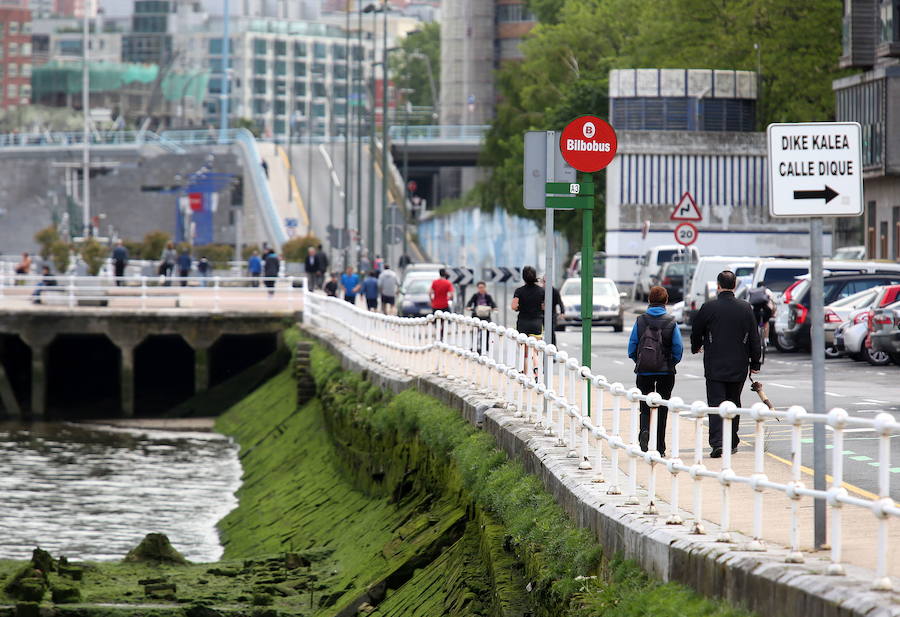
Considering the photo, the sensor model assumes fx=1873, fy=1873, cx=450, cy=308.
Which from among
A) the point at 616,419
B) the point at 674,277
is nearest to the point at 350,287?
the point at 674,277

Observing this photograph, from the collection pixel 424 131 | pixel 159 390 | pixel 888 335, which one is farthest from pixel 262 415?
pixel 424 131

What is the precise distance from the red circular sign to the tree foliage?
4990 cm

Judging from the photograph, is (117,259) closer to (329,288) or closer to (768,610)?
(329,288)

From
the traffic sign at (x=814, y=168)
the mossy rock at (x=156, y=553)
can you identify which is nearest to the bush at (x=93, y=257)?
the mossy rock at (x=156, y=553)

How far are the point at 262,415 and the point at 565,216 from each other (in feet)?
129

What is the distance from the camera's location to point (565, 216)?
78.1 m

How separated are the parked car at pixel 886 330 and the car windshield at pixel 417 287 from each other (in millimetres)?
17254

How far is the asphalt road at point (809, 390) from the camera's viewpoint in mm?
15301

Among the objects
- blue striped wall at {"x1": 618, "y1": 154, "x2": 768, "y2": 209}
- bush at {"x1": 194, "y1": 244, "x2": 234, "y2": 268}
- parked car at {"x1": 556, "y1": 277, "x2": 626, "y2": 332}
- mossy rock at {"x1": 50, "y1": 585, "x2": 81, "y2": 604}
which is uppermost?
blue striped wall at {"x1": 618, "y1": 154, "x2": 768, "y2": 209}

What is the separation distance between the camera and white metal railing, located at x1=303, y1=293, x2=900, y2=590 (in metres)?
7.58

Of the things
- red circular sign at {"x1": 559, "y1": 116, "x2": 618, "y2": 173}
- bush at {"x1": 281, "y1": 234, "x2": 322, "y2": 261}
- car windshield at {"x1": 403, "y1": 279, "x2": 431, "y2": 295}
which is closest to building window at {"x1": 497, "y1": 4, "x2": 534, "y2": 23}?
bush at {"x1": 281, "y1": 234, "x2": 322, "y2": 261}

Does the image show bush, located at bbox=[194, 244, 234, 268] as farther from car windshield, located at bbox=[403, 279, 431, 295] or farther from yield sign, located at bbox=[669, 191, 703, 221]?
yield sign, located at bbox=[669, 191, 703, 221]

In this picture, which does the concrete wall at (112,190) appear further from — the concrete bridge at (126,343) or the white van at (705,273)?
the white van at (705,273)

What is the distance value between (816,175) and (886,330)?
2060 cm
